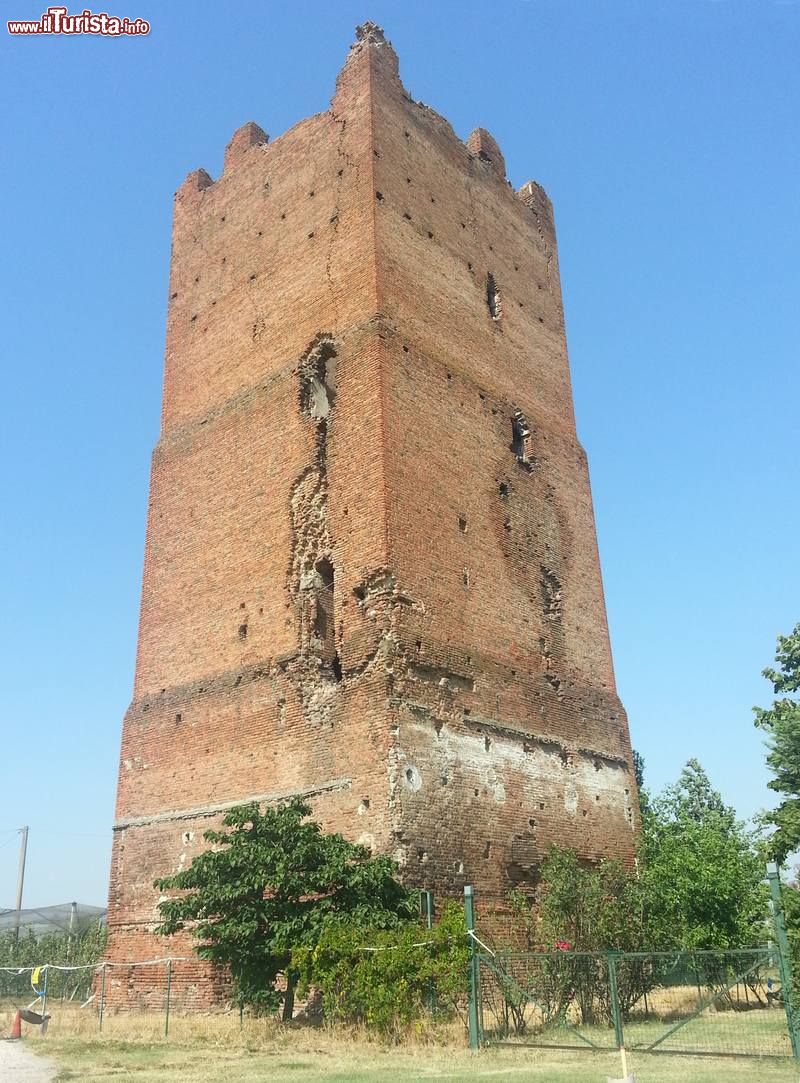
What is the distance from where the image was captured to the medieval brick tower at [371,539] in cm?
1229

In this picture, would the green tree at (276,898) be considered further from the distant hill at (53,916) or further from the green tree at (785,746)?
the distant hill at (53,916)

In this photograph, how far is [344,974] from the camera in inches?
374

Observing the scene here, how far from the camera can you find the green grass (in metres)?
7.31

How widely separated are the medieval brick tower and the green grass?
2564 mm

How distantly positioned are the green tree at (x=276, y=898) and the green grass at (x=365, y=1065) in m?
0.84

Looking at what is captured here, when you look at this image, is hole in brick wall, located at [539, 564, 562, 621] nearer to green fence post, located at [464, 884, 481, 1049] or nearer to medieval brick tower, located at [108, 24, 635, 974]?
medieval brick tower, located at [108, 24, 635, 974]

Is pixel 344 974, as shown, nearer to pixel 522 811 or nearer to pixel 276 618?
pixel 522 811

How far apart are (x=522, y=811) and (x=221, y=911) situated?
4372 mm

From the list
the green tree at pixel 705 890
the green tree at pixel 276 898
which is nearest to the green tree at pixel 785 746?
the green tree at pixel 705 890

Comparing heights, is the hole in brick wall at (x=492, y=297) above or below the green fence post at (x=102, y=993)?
above

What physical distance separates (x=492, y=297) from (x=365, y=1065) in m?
12.6

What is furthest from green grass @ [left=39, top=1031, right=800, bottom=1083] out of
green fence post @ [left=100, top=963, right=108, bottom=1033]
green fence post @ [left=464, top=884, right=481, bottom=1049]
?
green fence post @ [left=100, top=963, right=108, bottom=1033]

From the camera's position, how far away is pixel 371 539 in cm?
1270

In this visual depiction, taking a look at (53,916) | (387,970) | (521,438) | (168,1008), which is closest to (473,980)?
(387,970)
